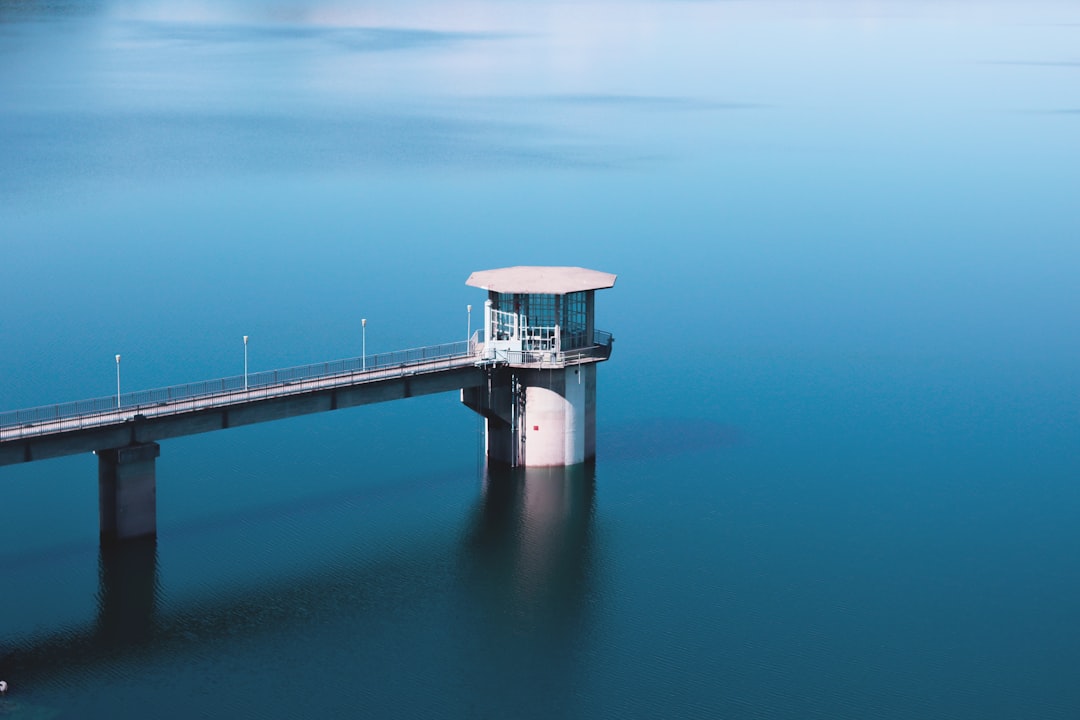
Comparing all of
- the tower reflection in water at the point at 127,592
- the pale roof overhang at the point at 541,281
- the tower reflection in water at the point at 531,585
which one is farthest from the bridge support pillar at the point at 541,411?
the tower reflection in water at the point at 127,592

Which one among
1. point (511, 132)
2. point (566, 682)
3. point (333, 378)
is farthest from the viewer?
point (511, 132)

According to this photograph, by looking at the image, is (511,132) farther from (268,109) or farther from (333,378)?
(333,378)

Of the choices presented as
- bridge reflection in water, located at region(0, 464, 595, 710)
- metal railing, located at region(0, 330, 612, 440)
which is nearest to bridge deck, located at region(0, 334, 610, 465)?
metal railing, located at region(0, 330, 612, 440)

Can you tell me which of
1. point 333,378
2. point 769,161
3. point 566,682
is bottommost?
point 566,682

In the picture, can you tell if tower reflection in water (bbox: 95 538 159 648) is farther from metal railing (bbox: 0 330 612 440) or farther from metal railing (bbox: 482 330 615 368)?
metal railing (bbox: 482 330 615 368)

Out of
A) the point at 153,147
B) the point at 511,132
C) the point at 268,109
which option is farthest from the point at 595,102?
the point at 153,147
